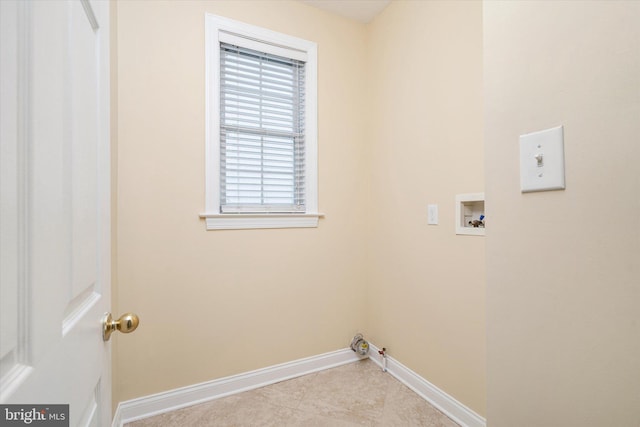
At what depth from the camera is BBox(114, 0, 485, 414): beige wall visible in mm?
1579

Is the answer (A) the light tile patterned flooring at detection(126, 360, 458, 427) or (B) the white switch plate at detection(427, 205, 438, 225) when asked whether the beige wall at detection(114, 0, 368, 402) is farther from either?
(B) the white switch plate at detection(427, 205, 438, 225)

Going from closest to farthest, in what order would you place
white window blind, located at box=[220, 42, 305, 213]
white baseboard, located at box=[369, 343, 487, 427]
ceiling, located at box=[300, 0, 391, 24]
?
white baseboard, located at box=[369, 343, 487, 427], white window blind, located at box=[220, 42, 305, 213], ceiling, located at box=[300, 0, 391, 24]

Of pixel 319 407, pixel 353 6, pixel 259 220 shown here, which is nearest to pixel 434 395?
pixel 319 407

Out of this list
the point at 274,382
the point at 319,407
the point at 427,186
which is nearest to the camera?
the point at 319,407

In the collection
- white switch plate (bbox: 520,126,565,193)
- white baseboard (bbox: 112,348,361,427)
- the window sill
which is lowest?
white baseboard (bbox: 112,348,361,427)

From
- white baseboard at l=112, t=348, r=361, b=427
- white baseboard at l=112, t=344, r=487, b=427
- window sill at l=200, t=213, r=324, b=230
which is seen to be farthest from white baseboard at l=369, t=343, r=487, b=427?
window sill at l=200, t=213, r=324, b=230

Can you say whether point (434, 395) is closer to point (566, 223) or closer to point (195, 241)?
point (566, 223)

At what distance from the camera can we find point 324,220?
215 centimetres

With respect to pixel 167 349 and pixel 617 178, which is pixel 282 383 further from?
pixel 617 178

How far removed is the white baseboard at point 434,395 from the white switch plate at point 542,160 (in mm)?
1263

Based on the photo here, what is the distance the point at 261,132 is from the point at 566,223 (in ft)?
5.79

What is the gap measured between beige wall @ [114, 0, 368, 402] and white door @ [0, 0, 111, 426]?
1.07 meters

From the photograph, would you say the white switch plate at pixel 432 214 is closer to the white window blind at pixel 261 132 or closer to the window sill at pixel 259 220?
the window sill at pixel 259 220

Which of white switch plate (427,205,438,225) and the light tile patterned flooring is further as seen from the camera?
white switch plate (427,205,438,225)
